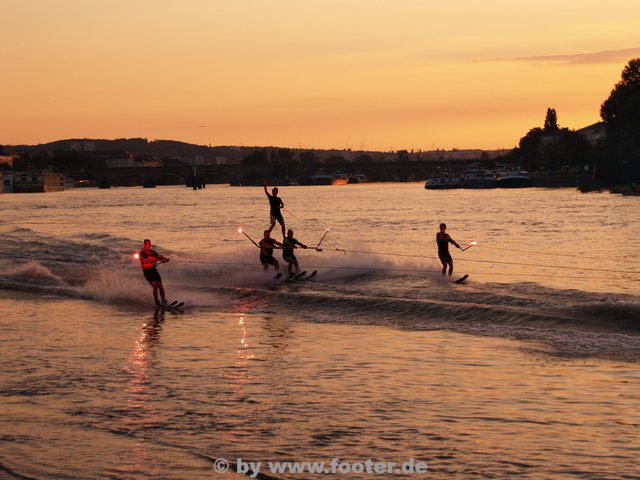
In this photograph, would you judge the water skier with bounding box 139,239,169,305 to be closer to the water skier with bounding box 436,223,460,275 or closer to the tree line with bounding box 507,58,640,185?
the water skier with bounding box 436,223,460,275

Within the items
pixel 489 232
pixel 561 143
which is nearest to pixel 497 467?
pixel 489 232

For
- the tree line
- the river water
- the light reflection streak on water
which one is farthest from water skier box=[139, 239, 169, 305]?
the tree line

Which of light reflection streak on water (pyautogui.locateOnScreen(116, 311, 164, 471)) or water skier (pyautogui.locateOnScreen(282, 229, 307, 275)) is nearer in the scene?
light reflection streak on water (pyautogui.locateOnScreen(116, 311, 164, 471))

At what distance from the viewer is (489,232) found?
68625 millimetres

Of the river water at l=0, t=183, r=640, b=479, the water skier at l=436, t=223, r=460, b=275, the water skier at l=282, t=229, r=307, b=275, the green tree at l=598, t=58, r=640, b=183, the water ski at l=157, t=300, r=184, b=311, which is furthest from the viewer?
the green tree at l=598, t=58, r=640, b=183

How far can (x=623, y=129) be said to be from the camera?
130 metres

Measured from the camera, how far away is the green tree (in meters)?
128

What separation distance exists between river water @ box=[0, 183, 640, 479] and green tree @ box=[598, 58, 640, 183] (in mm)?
98642

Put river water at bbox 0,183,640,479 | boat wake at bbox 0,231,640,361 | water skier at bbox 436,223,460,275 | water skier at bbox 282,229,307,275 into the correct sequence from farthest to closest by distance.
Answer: water skier at bbox 282,229,307,275
water skier at bbox 436,223,460,275
boat wake at bbox 0,231,640,361
river water at bbox 0,183,640,479

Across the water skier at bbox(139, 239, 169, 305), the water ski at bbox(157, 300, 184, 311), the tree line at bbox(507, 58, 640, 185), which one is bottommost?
the water ski at bbox(157, 300, 184, 311)

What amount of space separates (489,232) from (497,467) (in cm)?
5799

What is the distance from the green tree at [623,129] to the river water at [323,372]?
9864cm

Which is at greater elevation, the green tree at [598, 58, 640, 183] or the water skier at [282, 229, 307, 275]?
the green tree at [598, 58, 640, 183]

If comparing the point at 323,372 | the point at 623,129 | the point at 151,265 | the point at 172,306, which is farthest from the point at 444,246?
the point at 623,129
